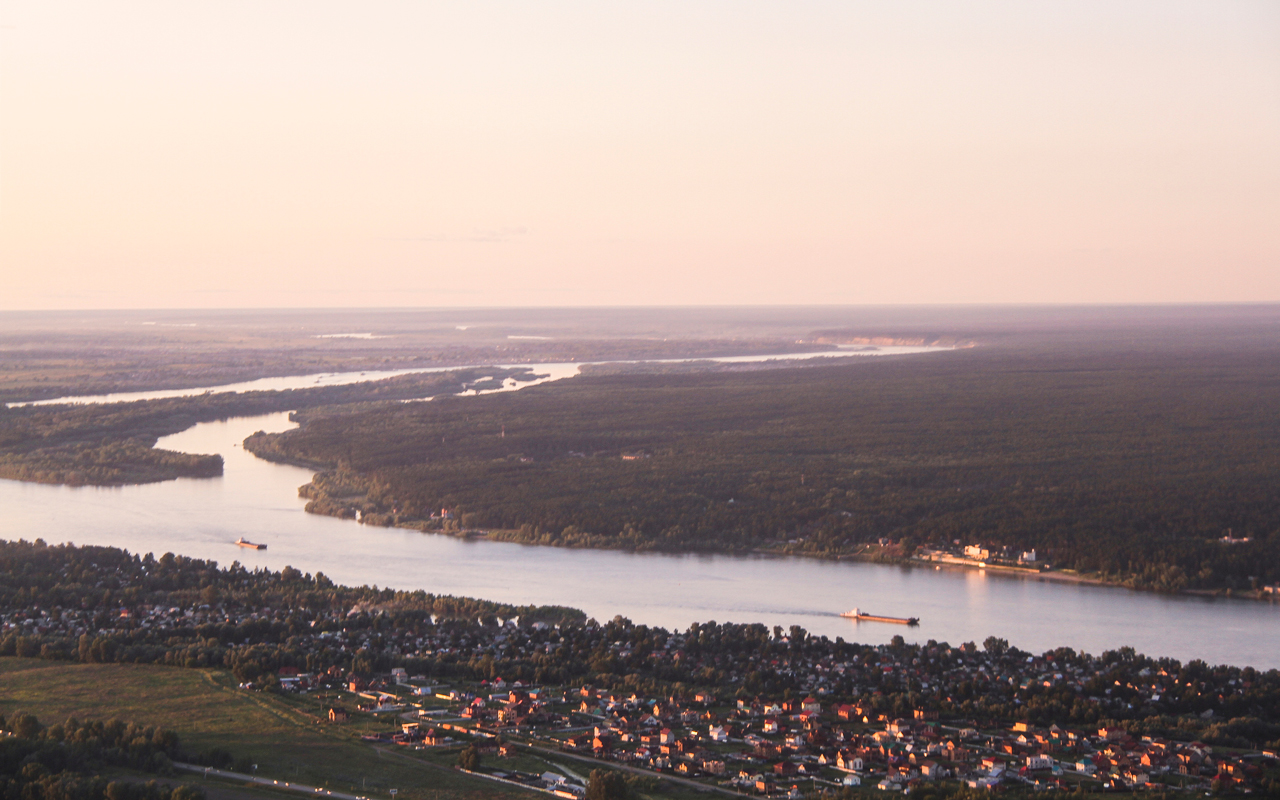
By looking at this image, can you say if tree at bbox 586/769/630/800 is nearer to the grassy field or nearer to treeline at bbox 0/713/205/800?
the grassy field

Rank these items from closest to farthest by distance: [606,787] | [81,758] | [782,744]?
1. [606,787]
2. [81,758]
3. [782,744]

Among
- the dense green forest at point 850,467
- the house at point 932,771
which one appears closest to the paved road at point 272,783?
the house at point 932,771

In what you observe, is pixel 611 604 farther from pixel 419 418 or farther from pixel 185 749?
pixel 419 418

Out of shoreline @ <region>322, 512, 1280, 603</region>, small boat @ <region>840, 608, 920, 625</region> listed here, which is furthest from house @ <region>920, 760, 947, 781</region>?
shoreline @ <region>322, 512, 1280, 603</region>

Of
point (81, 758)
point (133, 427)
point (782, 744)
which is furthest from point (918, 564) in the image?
point (133, 427)

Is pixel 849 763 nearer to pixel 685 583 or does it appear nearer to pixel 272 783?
pixel 272 783

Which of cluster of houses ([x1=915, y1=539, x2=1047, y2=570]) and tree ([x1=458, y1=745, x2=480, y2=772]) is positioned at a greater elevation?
cluster of houses ([x1=915, y1=539, x2=1047, y2=570])
